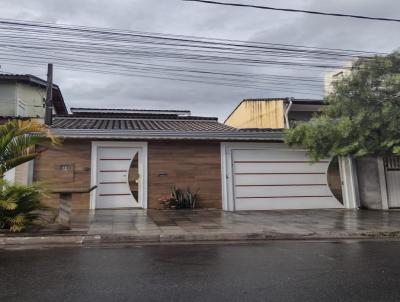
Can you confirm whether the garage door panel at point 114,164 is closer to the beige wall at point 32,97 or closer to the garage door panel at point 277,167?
the garage door panel at point 277,167

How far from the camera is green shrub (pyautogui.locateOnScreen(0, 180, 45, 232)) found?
8.80 metres

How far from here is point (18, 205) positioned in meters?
9.17

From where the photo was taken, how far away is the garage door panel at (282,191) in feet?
50.1

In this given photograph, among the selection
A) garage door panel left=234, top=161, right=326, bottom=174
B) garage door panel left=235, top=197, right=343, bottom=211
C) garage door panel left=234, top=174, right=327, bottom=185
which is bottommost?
garage door panel left=235, top=197, right=343, bottom=211

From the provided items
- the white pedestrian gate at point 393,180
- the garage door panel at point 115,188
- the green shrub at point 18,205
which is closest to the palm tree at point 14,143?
the green shrub at point 18,205

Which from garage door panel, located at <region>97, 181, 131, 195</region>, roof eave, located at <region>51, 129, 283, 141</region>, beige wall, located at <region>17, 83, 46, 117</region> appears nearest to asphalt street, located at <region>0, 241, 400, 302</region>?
garage door panel, located at <region>97, 181, 131, 195</region>

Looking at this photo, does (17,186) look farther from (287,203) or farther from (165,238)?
(287,203)

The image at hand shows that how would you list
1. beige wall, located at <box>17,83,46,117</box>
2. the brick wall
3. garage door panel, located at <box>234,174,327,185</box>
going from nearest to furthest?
the brick wall, garage door panel, located at <box>234,174,327,185</box>, beige wall, located at <box>17,83,46,117</box>

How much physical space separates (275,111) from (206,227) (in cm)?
1373

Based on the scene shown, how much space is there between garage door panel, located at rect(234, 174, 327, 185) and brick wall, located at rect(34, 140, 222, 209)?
3.12 feet

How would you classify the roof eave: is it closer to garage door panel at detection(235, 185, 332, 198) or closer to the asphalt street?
garage door panel at detection(235, 185, 332, 198)

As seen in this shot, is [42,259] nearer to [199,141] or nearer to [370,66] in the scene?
[199,141]

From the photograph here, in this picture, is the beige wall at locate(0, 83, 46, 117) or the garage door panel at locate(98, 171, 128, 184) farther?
the beige wall at locate(0, 83, 46, 117)

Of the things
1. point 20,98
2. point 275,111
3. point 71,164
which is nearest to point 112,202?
point 71,164
